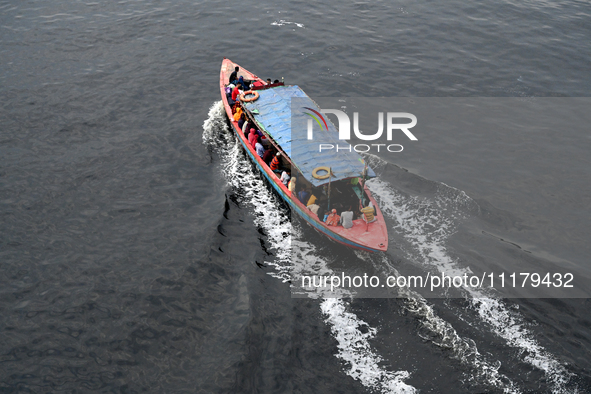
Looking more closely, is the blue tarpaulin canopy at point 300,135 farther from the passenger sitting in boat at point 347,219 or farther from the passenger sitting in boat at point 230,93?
the passenger sitting in boat at point 230,93

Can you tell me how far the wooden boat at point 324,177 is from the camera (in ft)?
73.6

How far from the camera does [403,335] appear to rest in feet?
60.6

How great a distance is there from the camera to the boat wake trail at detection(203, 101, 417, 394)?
17.5 metres

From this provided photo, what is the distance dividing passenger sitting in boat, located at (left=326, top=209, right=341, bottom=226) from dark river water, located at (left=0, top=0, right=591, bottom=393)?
4.02ft

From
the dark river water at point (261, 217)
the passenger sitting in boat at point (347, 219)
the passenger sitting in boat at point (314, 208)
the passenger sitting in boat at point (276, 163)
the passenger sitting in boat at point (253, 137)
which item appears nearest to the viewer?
the dark river water at point (261, 217)

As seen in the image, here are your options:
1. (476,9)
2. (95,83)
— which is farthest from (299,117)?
(476,9)

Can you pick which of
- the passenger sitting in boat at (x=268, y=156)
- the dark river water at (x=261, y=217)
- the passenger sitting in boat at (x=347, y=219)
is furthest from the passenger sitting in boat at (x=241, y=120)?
the passenger sitting in boat at (x=347, y=219)

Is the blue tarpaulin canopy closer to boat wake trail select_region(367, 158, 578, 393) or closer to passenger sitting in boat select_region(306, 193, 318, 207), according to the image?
passenger sitting in boat select_region(306, 193, 318, 207)

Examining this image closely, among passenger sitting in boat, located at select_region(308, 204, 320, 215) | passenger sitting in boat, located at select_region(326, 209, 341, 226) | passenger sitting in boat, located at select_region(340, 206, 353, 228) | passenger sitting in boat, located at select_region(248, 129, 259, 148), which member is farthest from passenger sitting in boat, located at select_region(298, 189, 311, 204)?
passenger sitting in boat, located at select_region(248, 129, 259, 148)

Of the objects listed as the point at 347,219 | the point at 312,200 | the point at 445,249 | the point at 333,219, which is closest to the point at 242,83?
the point at 312,200

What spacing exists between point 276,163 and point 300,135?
198 cm

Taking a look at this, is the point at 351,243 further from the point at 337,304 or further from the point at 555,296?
the point at 555,296

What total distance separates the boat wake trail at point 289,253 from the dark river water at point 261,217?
0.09 metres

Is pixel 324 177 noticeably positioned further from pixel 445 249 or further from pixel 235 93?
pixel 235 93
